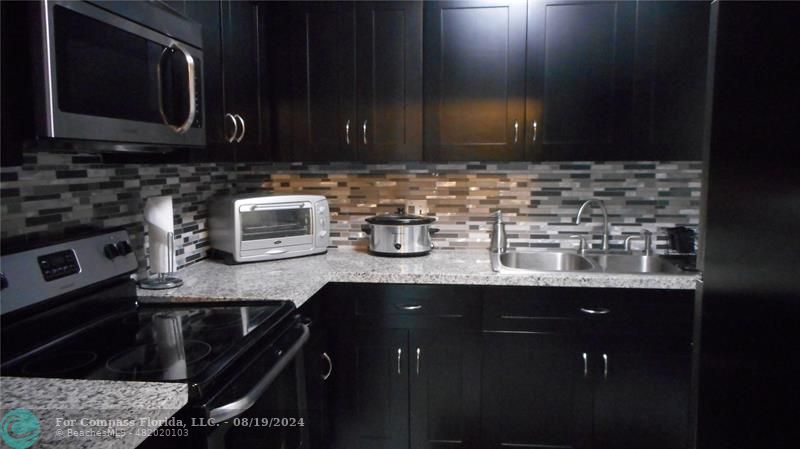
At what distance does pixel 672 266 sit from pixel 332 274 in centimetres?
145

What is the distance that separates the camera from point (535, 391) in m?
1.99

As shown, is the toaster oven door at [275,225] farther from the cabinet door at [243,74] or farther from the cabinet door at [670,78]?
the cabinet door at [670,78]

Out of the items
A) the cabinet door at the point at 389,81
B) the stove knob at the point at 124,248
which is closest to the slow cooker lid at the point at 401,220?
the cabinet door at the point at 389,81

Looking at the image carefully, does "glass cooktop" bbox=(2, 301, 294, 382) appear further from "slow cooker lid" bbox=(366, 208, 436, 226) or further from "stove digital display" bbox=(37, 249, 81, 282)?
"slow cooker lid" bbox=(366, 208, 436, 226)

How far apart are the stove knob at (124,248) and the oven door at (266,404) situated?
56 cm

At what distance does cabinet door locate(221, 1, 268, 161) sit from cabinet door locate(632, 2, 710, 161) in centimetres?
164

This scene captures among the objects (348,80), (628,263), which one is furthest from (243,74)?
(628,263)

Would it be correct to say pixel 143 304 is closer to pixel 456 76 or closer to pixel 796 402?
pixel 456 76

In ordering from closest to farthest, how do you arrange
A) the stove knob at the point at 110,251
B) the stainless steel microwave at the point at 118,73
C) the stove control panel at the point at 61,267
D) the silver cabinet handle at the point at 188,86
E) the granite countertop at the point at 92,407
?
the granite countertop at the point at 92,407 → the stainless steel microwave at the point at 118,73 → the stove control panel at the point at 61,267 → the silver cabinet handle at the point at 188,86 → the stove knob at the point at 110,251

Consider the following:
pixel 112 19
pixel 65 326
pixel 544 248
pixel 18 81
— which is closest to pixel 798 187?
pixel 18 81

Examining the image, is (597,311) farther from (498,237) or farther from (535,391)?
(498,237)

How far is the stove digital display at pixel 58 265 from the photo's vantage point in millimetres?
1259

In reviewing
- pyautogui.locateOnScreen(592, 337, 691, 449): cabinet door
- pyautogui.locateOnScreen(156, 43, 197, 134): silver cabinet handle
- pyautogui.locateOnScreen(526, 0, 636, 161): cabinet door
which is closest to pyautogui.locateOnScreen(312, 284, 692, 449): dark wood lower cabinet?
pyautogui.locateOnScreen(592, 337, 691, 449): cabinet door

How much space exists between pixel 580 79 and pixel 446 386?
1.42m
